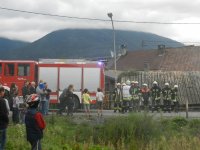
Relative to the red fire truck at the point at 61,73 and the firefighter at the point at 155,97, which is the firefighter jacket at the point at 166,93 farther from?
the red fire truck at the point at 61,73

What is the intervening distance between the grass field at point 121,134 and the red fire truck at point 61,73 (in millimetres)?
8475

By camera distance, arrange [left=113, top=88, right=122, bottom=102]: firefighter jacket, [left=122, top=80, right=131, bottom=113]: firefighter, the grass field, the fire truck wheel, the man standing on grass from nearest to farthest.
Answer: the man standing on grass → the grass field → [left=122, top=80, right=131, bottom=113]: firefighter → [left=113, top=88, right=122, bottom=102]: firefighter jacket → the fire truck wheel

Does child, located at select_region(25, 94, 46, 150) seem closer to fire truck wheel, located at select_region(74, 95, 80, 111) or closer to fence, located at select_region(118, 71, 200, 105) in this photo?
fire truck wheel, located at select_region(74, 95, 80, 111)

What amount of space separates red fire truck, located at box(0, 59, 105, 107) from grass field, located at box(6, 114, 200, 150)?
8.47 metres

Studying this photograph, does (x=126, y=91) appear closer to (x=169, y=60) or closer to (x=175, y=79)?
(x=175, y=79)

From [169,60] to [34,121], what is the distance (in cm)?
5533

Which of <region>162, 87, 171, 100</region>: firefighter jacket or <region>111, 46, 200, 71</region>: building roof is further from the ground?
<region>111, 46, 200, 71</region>: building roof

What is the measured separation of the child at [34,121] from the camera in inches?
446

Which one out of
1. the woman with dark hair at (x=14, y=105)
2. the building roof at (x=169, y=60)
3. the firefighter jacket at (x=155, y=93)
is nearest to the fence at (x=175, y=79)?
the firefighter jacket at (x=155, y=93)

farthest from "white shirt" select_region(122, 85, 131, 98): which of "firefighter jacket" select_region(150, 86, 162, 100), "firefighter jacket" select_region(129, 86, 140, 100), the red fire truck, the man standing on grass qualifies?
the man standing on grass

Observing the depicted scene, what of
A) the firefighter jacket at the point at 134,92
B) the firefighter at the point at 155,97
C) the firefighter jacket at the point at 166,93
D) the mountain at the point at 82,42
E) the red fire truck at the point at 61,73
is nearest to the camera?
the firefighter jacket at the point at 134,92

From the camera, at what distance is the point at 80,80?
28938 mm

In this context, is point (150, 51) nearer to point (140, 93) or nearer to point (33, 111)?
point (140, 93)

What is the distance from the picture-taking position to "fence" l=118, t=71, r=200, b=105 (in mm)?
35916
